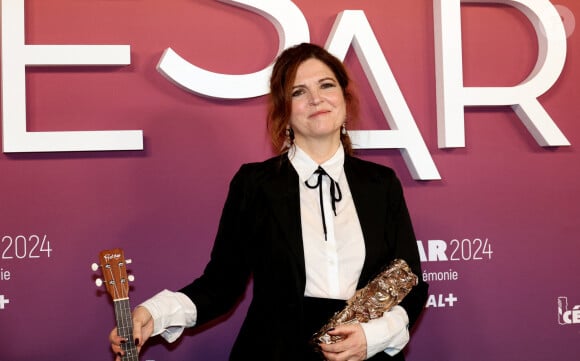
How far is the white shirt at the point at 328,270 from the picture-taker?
1.76 m

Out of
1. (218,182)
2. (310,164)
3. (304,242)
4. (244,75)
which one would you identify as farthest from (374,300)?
(244,75)

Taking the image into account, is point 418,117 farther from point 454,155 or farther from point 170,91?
point 170,91

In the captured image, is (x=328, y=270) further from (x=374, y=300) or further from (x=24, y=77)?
(x=24, y=77)

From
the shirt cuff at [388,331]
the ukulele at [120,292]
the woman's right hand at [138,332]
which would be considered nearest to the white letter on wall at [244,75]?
the ukulele at [120,292]

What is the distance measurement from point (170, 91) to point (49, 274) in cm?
71

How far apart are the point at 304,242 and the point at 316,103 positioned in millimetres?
376

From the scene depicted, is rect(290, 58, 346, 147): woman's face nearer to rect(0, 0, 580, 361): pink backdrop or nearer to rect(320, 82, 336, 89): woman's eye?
rect(320, 82, 336, 89): woman's eye

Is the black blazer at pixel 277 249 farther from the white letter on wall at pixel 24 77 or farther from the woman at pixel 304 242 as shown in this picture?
the white letter on wall at pixel 24 77

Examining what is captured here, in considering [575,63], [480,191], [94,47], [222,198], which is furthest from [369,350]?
[575,63]

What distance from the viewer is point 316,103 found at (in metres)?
1.88

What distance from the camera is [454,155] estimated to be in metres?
2.54

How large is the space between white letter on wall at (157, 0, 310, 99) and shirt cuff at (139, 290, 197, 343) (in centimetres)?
76

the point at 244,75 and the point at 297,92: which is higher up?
the point at 244,75

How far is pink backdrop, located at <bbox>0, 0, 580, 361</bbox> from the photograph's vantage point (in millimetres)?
2246
